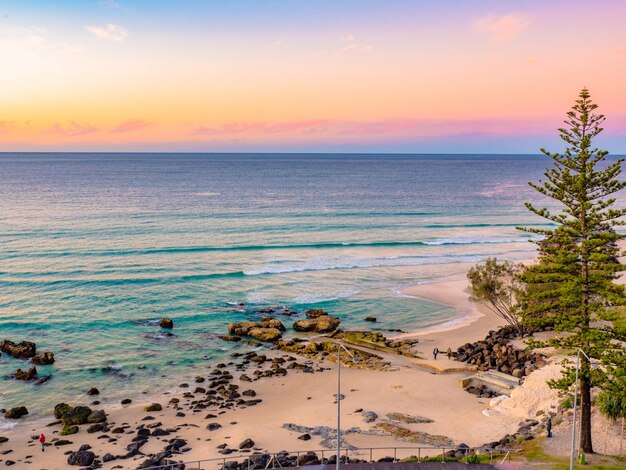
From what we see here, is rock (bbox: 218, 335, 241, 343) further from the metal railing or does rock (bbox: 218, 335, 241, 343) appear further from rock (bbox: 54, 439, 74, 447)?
the metal railing

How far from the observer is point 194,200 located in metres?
143

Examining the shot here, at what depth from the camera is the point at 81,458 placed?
105 feet

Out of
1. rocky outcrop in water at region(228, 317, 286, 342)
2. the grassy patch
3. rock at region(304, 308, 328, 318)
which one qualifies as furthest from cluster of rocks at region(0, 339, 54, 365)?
the grassy patch

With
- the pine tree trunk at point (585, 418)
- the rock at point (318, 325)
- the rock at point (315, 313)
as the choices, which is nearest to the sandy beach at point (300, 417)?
the pine tree trunk at point (585, 418)

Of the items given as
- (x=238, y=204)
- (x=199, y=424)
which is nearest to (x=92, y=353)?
(x=199, y=424)

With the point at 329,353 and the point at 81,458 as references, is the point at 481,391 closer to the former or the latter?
the point at 329,353

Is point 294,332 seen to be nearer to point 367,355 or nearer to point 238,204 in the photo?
point 367,355

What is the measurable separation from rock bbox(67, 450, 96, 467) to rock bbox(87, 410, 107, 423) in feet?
15.5

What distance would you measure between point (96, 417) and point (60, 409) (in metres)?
3.01

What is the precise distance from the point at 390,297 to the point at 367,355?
19476 mm

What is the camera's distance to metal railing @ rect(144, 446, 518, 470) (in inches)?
1176

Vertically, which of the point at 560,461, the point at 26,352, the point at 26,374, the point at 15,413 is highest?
the point at 560,461

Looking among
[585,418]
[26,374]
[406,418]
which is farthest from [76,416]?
[585,418]

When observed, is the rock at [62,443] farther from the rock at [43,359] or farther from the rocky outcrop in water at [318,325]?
the rocky outcrop in water at [318,325]
